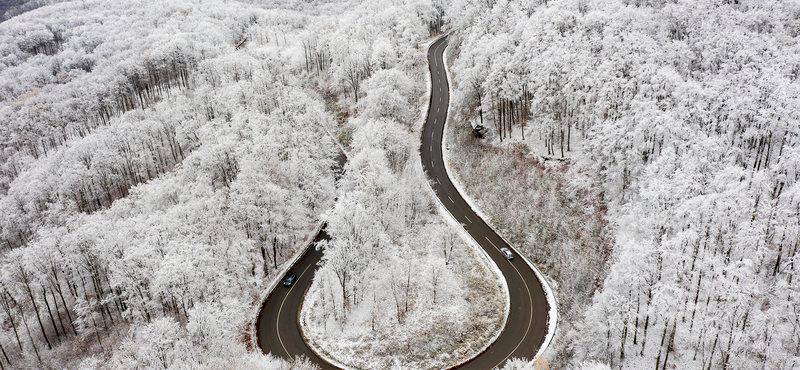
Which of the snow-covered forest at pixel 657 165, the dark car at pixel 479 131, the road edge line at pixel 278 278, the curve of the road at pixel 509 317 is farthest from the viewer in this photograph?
the dark car at pixel 479 131

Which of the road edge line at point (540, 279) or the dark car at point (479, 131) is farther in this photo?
the dark car at point (479, 131)

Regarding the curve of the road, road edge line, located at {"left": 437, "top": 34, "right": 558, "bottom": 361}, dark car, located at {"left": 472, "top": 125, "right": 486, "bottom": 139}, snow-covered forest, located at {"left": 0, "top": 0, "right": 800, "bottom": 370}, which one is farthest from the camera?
dark car, located at {"left": 472, "top": 125, "right": 486, "bottom": 139}

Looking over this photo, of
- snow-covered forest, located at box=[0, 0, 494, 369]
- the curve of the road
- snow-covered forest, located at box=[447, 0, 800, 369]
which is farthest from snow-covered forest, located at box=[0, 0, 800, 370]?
the curve of the road

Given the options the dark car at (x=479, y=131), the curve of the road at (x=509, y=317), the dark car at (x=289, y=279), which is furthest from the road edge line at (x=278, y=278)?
the dark car at (x=479, y=131)

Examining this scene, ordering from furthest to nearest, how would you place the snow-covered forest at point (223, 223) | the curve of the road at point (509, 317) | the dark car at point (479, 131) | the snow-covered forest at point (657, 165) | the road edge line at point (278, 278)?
the dark car at point (479, 131) < the road edge line at point (278, 278) < the snow-covered forest at point (223, 223) < the curve of the road at point (509, 317) < the snow-covered forest at point (657, 165)

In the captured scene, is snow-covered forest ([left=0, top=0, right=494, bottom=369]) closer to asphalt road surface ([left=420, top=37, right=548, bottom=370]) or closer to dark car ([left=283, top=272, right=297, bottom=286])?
asphalt road surface ([left=420, top=37, right=548, bottom=370])

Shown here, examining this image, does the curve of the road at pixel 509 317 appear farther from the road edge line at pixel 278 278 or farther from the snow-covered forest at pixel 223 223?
the snow-covered forest at pixel 223 223

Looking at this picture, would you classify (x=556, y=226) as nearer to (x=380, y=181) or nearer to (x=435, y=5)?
(x=380, y=181)
